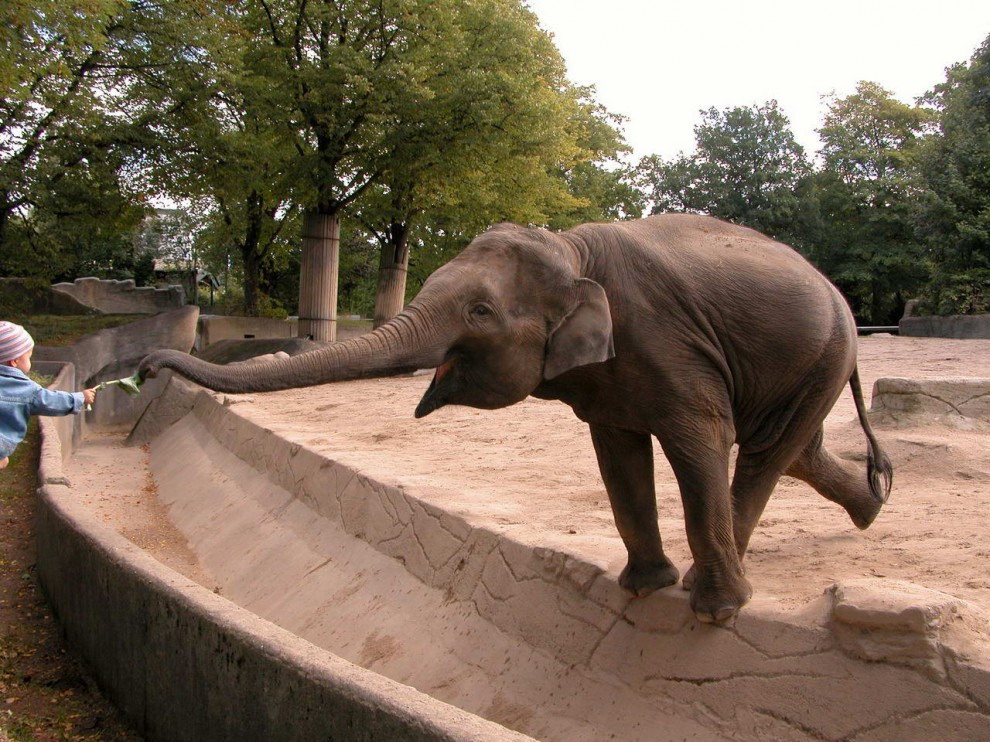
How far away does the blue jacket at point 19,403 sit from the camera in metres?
4.88

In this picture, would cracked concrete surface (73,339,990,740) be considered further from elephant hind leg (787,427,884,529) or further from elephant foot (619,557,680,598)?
elephant hind leg (787,427,884,529)

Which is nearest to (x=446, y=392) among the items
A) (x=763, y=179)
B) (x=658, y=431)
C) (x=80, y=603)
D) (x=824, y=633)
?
(x=658, y=431)

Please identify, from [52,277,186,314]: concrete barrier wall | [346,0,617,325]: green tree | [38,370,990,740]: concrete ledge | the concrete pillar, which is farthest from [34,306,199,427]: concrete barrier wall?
[38,370,990,740]: concrete ledge

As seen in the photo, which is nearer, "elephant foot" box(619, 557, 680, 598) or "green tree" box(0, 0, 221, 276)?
"elephant foot" box(619, 557, 680, 598)

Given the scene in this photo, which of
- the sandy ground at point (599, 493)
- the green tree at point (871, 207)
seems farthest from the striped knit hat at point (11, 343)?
the green tree at point (871, 207)

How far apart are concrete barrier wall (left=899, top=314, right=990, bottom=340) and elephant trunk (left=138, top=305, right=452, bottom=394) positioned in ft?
62.8

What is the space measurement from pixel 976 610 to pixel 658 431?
51.5 inches

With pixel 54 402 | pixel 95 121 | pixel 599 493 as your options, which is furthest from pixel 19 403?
pixel 95 121

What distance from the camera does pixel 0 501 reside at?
10.6 meters

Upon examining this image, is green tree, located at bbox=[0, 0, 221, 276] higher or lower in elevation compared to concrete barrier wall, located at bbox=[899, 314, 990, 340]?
higher

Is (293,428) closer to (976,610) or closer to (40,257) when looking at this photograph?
(976,610)

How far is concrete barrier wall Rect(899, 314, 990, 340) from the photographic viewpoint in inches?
800

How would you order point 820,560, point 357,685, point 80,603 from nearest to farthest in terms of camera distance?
point 357,685 < point 820,560 < point 80,603

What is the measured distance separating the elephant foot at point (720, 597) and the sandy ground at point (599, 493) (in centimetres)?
20
